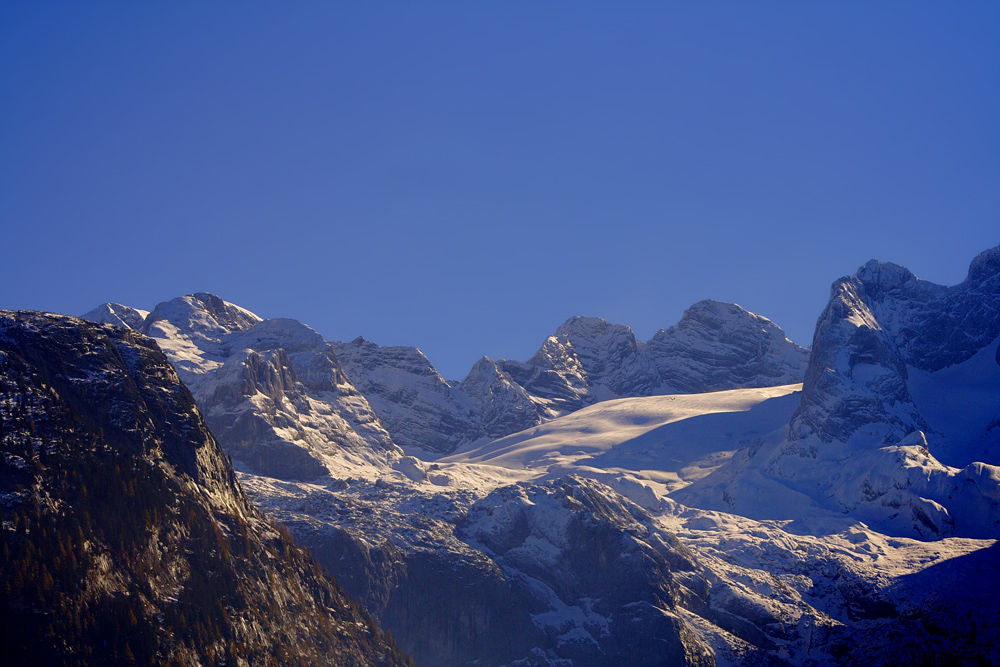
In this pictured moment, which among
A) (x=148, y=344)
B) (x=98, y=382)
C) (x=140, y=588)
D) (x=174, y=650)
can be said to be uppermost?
(x=148, y=344)

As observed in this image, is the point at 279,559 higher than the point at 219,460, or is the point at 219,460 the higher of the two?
the point at 219,460

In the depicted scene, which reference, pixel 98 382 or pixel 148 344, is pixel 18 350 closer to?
pixel 98 382

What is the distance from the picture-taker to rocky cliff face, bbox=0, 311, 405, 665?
13050 cm

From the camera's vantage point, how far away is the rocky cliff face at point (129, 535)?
428 feet

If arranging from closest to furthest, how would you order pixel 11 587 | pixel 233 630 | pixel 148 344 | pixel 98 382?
pixel 11 587 < pixel 233 630 < pixel 98 382 < pixel 148 344

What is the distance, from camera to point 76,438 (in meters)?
148

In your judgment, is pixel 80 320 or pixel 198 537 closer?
pixel 198 537

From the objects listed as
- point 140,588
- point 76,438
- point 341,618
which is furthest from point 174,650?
point 341,618

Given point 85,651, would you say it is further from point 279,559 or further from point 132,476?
point 279,559

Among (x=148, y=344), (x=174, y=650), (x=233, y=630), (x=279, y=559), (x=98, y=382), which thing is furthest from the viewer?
(x=148, y=344)

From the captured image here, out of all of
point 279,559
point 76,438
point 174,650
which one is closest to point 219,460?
point 279,559

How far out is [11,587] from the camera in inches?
4973

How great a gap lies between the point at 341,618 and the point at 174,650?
44770 millimetres

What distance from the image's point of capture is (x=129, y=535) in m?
143
